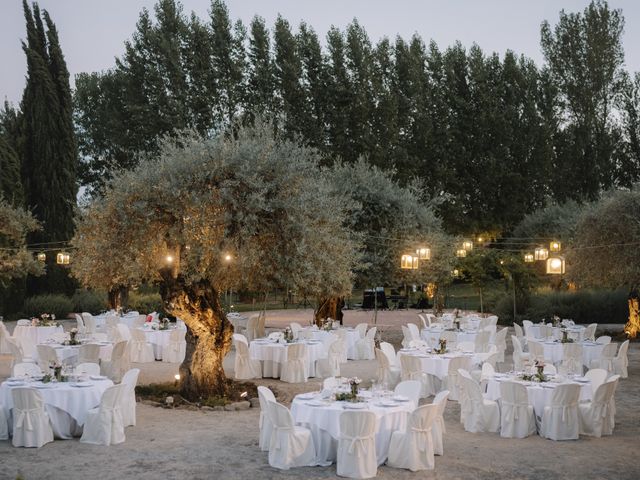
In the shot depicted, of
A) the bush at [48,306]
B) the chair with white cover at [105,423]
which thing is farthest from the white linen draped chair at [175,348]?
the bush at [48,306]

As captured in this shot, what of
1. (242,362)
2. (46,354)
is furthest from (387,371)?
(46,354)

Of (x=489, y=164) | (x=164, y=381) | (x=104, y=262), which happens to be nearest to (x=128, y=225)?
(x=104, y=262)

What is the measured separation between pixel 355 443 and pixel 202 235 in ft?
15.5

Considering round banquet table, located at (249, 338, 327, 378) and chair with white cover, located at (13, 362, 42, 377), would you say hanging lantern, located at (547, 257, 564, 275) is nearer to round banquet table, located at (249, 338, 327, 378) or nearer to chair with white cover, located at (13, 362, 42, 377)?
round banquet table, located at (249, 338, 327, 378)

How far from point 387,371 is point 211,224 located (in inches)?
188

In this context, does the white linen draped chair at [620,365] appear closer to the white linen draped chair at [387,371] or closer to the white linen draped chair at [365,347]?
the white linen draped chair at [387,371]

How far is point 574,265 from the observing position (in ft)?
77.3

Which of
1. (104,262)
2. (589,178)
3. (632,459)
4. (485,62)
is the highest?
(485,62)

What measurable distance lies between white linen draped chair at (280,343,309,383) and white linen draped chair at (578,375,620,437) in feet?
21.7

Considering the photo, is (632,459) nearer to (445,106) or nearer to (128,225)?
(128,225)

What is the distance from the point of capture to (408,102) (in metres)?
37.6

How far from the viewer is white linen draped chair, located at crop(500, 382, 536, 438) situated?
10.8 m

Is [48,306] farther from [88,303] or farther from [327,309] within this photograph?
[327,309]

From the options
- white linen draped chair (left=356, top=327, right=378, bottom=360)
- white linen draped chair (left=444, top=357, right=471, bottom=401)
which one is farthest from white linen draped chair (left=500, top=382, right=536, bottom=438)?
white linen draped chair (left=356, top=327, right=378, bottom=360)
